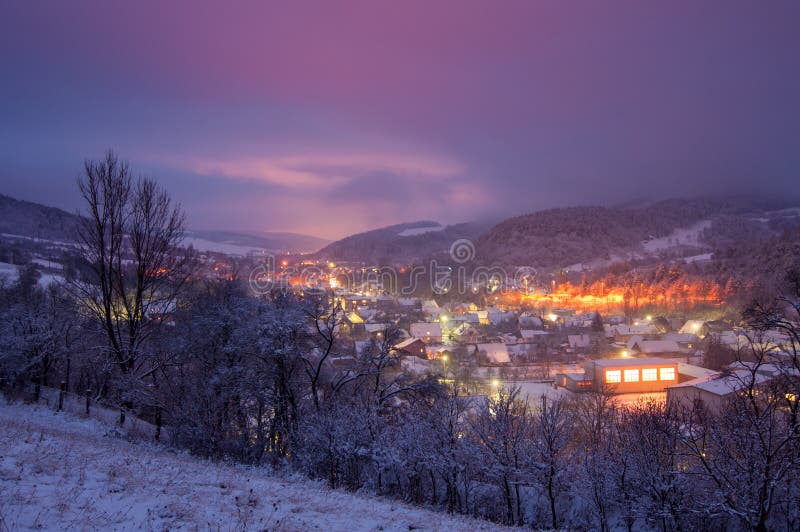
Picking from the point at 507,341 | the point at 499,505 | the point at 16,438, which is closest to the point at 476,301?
the point at 507,341

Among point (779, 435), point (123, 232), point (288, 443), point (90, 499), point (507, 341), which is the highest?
point (123, 232)

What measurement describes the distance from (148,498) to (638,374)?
35569 millimetres

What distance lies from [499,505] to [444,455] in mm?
2697

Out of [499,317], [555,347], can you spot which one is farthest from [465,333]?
[555,347]

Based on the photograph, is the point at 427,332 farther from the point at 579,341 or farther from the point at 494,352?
the point at 579,341

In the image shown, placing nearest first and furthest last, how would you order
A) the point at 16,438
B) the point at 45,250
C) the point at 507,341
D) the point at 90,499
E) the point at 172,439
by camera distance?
the point at 90,499
the point at 16,438
the point at 172,439
the point at 507,341
the point at 45,250

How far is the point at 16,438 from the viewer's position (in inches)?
309

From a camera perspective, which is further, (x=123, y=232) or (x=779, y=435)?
(x=123, y=232)

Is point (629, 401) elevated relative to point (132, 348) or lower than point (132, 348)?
lower

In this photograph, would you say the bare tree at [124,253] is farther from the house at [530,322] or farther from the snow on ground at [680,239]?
the snow on ground at [680,239]

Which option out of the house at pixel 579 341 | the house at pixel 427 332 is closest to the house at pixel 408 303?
the house at pixel 427 332

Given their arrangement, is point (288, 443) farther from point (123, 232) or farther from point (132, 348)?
point (123, 232)

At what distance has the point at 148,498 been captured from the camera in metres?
6.30

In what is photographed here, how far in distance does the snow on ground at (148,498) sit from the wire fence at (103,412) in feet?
15.9
